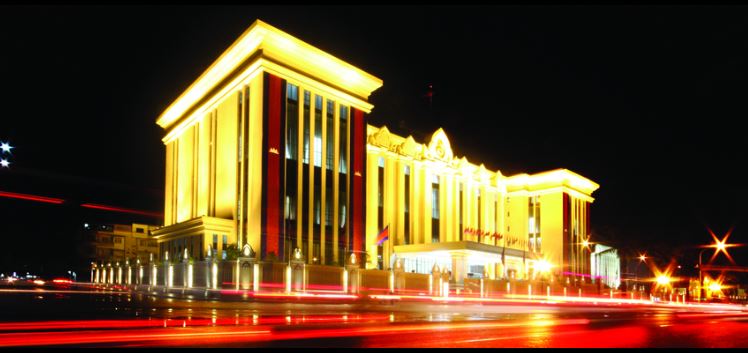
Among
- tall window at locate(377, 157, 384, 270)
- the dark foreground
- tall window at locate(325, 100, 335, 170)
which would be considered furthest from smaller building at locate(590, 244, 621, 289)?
the dark foreground

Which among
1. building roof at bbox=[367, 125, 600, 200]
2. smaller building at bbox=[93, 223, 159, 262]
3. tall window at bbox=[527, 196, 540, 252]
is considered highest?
building roof at bbox=[367, 125, 600, 200]

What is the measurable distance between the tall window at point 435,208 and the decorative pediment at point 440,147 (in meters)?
2.11

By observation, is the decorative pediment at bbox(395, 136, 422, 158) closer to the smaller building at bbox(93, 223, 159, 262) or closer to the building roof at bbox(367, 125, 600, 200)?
the building roof at bbox(367, 125, 600, 200)

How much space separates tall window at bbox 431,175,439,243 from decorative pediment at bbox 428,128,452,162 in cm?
211

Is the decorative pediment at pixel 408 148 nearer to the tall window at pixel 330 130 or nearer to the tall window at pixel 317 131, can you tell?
the tall window at pixel 330 130

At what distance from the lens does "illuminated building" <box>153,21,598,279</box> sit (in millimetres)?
40031

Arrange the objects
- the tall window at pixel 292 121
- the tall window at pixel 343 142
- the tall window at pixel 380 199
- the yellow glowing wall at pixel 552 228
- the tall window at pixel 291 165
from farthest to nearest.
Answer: the yellow glowing wall at pixel 552 228 → the tall window at pixel 380 199 → the tall window at pixel 343 142 → the tall window at pixel 292 121 → the tall window at pixel 291 165

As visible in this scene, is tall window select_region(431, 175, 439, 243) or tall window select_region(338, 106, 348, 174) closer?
tall window select_region(338, 106, 348, 174)

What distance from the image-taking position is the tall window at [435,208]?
5756 centimetres

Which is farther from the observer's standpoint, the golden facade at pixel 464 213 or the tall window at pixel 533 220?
the tall window at pixel 533 220

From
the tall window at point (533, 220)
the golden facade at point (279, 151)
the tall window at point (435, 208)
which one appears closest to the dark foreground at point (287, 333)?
the golden facade at point (279, 151)

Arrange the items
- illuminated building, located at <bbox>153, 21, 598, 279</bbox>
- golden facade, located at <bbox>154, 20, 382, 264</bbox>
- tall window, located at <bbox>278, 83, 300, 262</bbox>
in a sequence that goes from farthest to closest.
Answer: tall window, located at <bbox>278, 83, 300, 262</bbox>, illuminated building, located at <bbox>153, 21, 598, 279</bbox>, golden facade, located at <bbox>154, 20, 382, 264</bbox>

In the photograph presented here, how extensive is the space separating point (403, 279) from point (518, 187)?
42.6 metres

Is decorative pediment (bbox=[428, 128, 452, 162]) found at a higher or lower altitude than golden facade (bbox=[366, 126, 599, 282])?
higher
